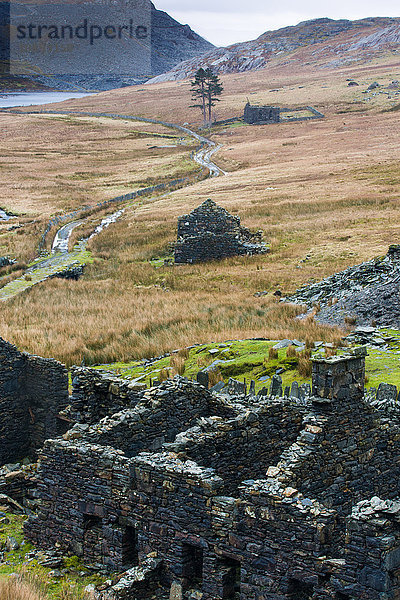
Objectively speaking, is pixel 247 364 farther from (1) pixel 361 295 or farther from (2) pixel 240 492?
(2) pixel 240 492

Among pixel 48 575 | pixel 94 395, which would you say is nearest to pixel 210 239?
pixel 94 395

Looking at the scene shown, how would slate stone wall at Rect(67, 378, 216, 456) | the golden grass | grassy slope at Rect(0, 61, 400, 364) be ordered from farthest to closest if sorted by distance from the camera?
the golden grass → grassy slope at Rect(0, 61, 400, 364) → slate stone wall at Rect(67, 378, 216, 456)

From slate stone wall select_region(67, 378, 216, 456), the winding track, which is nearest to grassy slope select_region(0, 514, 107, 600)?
slate stone wall select_region(67, 378, 216, 456)

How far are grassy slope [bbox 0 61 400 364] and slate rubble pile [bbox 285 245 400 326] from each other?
1347mm

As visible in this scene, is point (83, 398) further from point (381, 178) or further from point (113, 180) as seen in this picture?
point (113, 180)

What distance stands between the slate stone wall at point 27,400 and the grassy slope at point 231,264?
16.0 ft

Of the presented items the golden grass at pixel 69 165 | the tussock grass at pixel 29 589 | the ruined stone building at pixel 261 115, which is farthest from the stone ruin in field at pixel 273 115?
the tussock grass at pixel 29 589

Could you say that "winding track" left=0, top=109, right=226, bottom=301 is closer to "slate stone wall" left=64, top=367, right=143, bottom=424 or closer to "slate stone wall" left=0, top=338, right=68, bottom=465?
"slate stone wall" left=0, top=338, right=68, bottom=465

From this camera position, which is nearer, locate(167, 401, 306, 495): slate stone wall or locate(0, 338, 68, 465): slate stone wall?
locate(167, 401, 306, 495): slate stone wall

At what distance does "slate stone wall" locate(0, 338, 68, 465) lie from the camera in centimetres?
1758

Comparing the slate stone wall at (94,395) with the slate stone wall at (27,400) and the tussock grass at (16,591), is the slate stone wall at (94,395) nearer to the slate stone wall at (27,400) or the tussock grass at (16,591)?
the slate stone wall at (27,400)

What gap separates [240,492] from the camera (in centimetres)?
1007

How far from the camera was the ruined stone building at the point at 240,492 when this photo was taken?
883 cm

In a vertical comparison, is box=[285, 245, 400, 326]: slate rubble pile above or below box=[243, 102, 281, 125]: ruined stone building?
below
